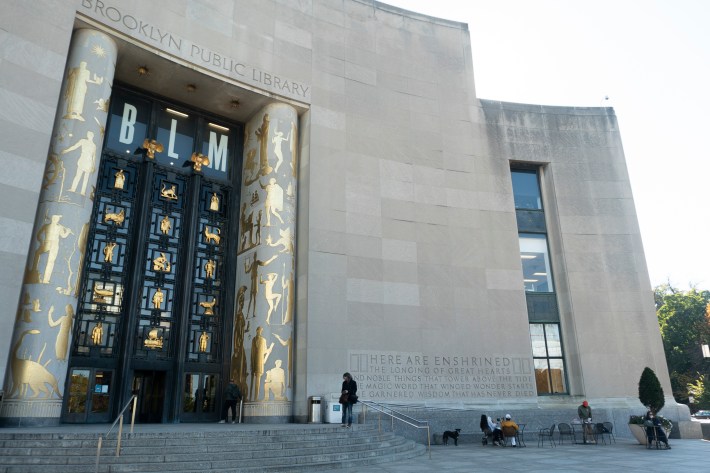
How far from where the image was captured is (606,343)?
861 inches

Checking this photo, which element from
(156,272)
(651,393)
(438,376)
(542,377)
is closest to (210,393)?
(156,272)

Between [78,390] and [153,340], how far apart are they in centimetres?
270

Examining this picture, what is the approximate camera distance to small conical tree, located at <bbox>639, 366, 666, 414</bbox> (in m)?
18.4

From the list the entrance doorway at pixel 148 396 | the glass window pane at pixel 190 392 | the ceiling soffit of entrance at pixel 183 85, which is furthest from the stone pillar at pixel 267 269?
the entrance doorway at pixel 148 396

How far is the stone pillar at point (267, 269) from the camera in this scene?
1727 centimetres

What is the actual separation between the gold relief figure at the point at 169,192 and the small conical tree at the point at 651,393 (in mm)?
19162

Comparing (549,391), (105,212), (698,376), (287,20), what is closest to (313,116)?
(287,20)

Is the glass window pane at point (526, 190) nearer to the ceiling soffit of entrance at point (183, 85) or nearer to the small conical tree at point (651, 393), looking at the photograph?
the small conical tree at point (651, 393)

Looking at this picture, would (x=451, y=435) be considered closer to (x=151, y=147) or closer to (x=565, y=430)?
(x=565, y=430)

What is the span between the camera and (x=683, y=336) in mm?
52719

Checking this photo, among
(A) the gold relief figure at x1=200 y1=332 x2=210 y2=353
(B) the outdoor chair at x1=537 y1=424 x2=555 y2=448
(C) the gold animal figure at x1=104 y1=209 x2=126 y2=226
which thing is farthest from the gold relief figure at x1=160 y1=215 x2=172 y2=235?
(B) the outdoor chair at x1=537 y1=424 x2=555 y2=448

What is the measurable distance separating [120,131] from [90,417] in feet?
33.2

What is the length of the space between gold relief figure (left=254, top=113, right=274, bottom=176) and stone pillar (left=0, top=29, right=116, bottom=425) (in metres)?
5.69

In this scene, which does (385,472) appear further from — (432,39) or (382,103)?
(432,39)
